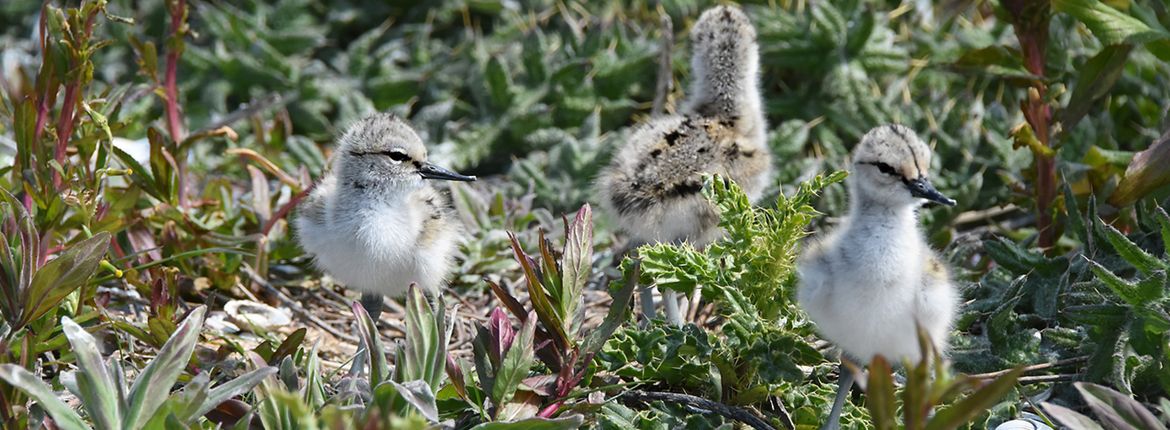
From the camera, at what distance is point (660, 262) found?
3.69 metres

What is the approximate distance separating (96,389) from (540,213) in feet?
8.43

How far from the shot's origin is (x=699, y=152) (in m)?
4.57

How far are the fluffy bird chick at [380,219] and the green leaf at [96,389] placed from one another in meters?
1.12

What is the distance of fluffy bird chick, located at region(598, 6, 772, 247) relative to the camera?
4.40m

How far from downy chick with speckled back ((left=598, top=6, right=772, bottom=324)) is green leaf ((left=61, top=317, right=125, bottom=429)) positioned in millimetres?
1785

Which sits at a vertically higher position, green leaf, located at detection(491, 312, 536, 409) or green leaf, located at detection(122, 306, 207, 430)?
green leaf, located at detection(122, 306, 207, 430)

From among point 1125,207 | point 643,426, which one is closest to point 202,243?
point 643,426

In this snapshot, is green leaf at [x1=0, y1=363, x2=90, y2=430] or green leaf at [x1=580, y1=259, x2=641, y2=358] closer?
green leaf at [x1=0, y1=363, x2=90, y2=430]

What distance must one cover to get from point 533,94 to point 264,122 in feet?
4.55

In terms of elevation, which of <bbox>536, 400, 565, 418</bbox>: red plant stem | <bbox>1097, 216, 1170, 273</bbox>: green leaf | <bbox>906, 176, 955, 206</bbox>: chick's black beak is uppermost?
<bbox>906, 176, 955, 206</bbox>: chick's black beak

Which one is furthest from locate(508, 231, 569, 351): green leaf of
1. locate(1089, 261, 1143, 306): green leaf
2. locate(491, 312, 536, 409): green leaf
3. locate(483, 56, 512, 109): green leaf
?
locate(483, 56, 512, 109): green leaf

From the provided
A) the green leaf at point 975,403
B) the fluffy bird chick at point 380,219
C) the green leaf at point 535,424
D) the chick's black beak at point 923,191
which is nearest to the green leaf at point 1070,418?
the green leaf at point 975,403

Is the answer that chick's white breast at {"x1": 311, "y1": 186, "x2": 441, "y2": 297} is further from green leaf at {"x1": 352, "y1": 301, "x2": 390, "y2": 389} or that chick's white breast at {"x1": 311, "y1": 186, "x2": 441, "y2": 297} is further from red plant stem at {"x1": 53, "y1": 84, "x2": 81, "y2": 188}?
red plant stem at {"x1": 53, "y1": 84, "x2": 81, "y2": 188}

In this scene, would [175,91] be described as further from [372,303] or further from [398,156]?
[372,303]
